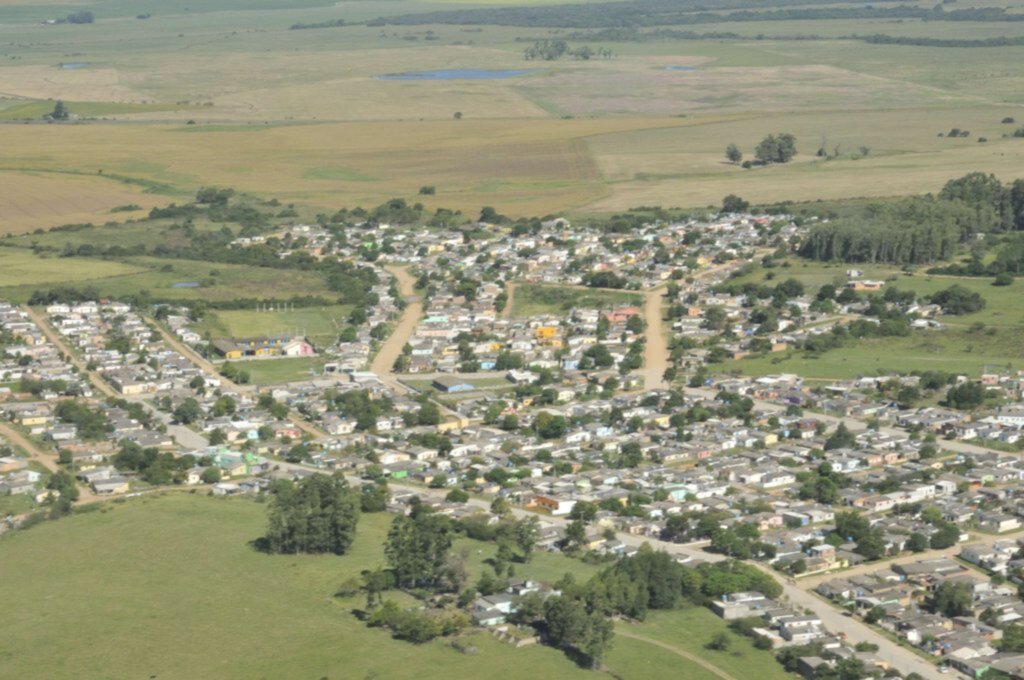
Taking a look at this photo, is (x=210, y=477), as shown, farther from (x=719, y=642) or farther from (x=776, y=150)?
(x=776, y=150)

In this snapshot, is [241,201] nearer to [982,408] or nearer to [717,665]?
[982,408]

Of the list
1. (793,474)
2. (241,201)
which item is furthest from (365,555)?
(241,201)

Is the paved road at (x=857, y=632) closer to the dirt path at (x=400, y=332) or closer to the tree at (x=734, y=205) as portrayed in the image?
the dirt path at (x=400, y=332)

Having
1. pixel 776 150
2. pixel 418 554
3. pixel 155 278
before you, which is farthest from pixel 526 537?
pixel 776 150

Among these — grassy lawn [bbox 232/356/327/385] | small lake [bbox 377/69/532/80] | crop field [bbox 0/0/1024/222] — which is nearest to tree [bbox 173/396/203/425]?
grassy lawn [bbox 232/356/327/385]

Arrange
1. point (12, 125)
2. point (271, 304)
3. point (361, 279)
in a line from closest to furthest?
point (271, 304), point (361, 279), point (12, 125)
